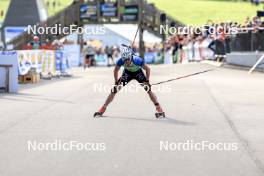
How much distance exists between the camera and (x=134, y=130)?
10.9 meters

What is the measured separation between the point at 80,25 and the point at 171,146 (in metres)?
39.1

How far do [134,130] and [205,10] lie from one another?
10011 centimetres

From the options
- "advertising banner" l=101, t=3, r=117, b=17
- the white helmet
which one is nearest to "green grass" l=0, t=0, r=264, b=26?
"advertising banner" l=101, t=3, r=117, b=17

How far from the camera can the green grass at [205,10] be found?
98875 mm

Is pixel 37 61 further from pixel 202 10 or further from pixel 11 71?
pixel 202 10

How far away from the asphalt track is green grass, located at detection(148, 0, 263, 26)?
78711 millimetres

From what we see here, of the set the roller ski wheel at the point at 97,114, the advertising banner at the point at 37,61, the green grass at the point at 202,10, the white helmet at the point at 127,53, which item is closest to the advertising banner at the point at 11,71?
the advertising banner at the point at 37,61

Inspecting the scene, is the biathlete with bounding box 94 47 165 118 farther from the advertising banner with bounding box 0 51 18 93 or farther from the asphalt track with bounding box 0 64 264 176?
the advertising banner with bounding box 0 51 18 93

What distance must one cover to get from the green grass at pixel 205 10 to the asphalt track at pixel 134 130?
78.7m

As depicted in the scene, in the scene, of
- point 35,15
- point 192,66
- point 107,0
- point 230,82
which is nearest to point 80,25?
point 107,0

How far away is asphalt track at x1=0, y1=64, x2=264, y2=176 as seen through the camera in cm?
763

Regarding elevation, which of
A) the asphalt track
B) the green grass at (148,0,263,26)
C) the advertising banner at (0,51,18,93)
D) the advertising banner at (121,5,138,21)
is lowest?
the asphalt track

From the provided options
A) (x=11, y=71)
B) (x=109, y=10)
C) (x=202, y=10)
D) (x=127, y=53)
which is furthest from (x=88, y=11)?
(x=202, y=10)

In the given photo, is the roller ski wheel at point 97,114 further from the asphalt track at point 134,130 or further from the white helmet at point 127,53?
the white helmet at point 127,53
